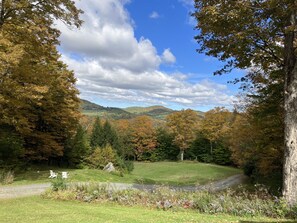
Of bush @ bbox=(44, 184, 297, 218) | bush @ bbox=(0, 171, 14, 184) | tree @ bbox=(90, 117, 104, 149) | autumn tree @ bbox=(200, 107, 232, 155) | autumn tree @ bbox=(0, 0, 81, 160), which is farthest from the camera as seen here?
autumn tree @ bbox=(200, 107, 232, 155)

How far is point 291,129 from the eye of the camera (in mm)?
8688

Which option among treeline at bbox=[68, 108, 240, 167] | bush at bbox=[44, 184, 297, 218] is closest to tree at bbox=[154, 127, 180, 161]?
treeline at bbox=[68, 108, 240, 167]

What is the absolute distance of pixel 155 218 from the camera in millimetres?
Result: 7059

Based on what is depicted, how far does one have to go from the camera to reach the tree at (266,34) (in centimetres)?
850

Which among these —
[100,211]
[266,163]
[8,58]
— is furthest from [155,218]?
[266,163]

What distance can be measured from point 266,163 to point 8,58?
49.6ft

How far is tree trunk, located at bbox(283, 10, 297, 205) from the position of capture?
859cm

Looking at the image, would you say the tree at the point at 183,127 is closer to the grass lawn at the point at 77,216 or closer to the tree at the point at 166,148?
the tree at the point at 166,148

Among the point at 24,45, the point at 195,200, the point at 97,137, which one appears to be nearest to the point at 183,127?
the point at 97,137

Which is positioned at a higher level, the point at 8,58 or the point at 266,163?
the point at 8,58

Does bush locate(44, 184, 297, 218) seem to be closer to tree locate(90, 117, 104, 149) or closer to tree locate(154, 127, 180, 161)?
tree locate(90, 117, 104, 149)

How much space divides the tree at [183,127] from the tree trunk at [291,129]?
164ft

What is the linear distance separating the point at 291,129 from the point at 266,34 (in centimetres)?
317

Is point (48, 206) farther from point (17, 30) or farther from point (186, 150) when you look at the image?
point (186, 150)
